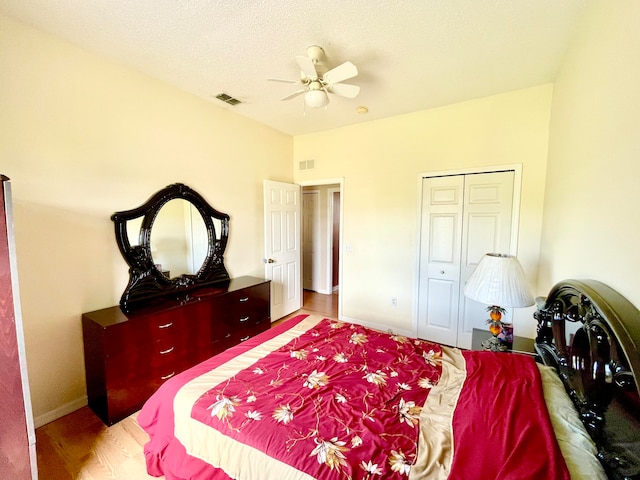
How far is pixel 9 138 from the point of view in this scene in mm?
1770

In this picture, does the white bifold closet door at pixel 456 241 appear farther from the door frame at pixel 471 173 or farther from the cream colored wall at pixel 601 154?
the cream colored wall at pixel 601 154

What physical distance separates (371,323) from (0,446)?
3.31m

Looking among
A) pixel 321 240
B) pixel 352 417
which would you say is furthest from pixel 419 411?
pixel 321 240

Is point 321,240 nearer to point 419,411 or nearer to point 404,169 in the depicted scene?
point 404,169

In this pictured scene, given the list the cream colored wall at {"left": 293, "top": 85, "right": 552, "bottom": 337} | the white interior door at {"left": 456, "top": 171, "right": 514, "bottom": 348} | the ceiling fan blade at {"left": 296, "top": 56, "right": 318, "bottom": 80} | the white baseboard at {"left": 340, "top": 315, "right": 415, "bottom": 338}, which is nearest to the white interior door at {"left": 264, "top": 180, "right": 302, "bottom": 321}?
the cream colored wall at {"left": 293, "top": 85, "right": 552, "bottom": 337}

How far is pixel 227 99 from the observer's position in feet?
9.49

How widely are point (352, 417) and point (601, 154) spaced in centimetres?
171

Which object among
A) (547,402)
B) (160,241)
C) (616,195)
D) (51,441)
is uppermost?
(616,195)

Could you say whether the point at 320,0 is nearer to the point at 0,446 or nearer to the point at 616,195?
the point at 616,195

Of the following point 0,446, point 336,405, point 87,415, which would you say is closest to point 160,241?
point 87,415

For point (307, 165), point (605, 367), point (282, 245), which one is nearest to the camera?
point (605, 367)

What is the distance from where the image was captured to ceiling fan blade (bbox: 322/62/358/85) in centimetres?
184

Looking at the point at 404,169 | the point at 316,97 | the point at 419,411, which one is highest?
the point at 316,97

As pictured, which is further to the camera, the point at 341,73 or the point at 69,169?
the point at 69,169
